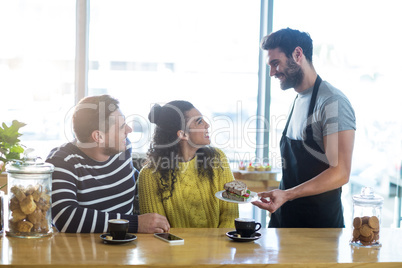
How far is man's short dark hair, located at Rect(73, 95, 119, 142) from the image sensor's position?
7.43ft

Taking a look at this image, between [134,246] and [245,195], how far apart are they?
60 cm

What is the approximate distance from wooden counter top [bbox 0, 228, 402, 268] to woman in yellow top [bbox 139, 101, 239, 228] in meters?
0.47

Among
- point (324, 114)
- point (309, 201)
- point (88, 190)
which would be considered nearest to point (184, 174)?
point (88, 190)

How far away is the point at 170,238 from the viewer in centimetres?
188

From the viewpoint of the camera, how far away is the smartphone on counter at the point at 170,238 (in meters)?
1.84

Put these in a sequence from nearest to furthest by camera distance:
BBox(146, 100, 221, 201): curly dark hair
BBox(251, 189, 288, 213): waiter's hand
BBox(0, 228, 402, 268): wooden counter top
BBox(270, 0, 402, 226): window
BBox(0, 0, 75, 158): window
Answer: BBox(0, 228, 402, 268): wooden counter top → BBox(251, 189, 288, 213): waiter's hand → BBox(146, 100, 221, 201): curly dark hair → BBox(0, 0, 75, 158): window → BBox(270, 0, 402, 226): window

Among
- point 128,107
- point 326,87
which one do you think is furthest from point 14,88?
point 326,87

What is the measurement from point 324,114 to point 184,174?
75 cm

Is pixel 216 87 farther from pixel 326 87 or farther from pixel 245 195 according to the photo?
pixel 245 195

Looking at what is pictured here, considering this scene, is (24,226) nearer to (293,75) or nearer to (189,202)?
(189,202)

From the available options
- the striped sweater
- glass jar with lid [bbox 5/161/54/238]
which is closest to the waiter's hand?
the striped sweater

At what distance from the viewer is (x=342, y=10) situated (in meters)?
4.26

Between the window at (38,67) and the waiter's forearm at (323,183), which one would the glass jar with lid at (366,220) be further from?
the window at (38,67)

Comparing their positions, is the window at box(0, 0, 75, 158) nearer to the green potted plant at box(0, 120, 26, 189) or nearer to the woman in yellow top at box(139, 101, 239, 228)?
the woman in yellow top at box(139, 101, 239, 228)
